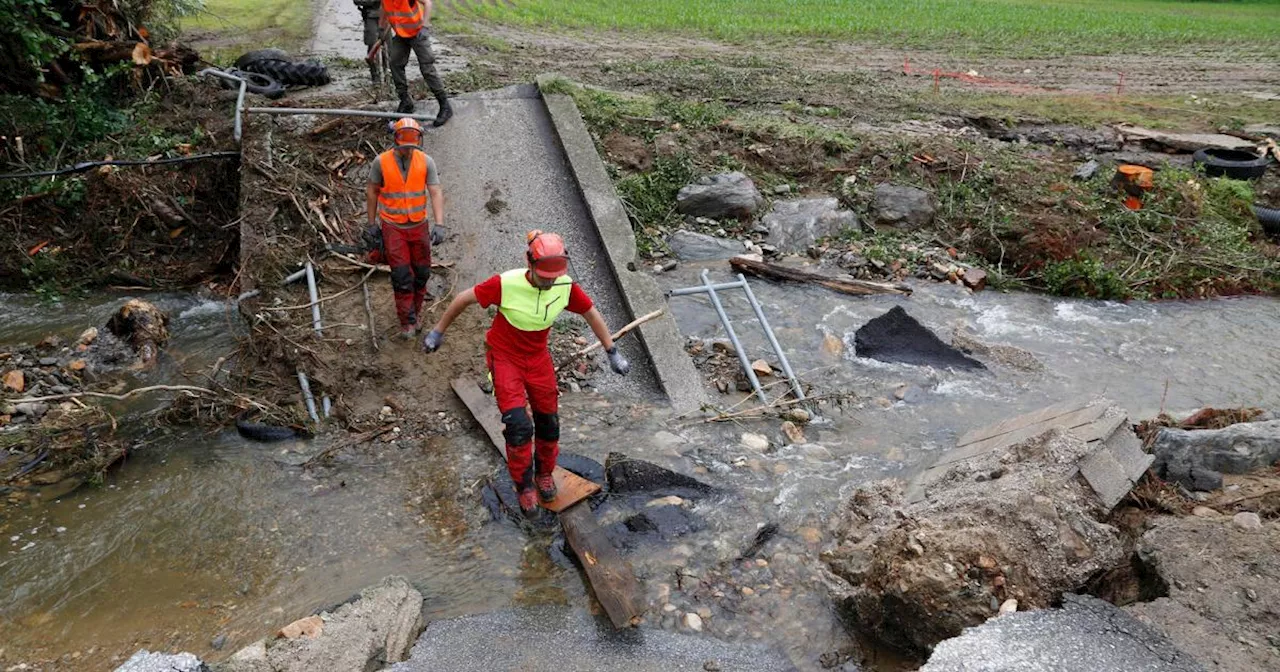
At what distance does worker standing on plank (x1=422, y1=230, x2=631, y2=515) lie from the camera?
4840 mm

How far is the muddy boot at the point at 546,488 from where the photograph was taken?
210 inches

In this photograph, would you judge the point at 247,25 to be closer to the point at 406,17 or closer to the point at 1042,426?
the point at 406,17

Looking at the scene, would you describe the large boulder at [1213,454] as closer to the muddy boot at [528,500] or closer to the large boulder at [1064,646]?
the large boulder at [1064,646]

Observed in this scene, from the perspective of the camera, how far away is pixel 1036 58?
19.1m

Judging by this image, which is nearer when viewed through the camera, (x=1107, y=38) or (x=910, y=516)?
(x=910, y=516)

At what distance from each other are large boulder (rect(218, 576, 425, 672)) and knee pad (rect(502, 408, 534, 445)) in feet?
3.38

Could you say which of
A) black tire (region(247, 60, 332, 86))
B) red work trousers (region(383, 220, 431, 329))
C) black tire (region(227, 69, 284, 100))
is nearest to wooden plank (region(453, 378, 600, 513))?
red work trousers (region(383, 220, 431, 329))

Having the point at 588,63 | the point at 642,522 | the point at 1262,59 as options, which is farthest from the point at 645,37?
the point at 642,522

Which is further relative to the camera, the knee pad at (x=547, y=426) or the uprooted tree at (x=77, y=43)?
the uprooted tree at (x=77, y=43)

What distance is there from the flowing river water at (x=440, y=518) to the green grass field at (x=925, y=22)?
1471 centimetres

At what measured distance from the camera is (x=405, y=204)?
669 cm

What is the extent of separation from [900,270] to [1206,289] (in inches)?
139

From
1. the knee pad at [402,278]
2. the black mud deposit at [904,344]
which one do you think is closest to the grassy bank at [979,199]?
the black mud deposit at [904,344]

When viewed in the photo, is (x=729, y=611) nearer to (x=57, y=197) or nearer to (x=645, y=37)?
(x=57, y=197)
